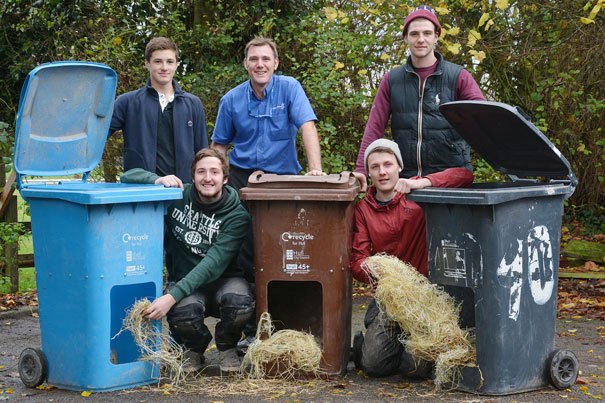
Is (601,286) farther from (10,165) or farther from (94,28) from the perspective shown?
(94,28)

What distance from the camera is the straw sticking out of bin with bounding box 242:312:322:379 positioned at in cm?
550

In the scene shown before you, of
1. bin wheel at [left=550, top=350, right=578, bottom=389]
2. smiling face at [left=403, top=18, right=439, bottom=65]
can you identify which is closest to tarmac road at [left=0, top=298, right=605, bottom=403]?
bin wheel at [left=550, top=350, right=578, bottom=389]

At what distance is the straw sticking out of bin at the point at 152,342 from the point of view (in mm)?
5324

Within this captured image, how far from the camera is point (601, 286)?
356 inches

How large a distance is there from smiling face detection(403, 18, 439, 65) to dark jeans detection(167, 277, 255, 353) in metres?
1.77

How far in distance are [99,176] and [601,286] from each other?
5.08 metres

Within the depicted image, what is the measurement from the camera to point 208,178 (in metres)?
5.68

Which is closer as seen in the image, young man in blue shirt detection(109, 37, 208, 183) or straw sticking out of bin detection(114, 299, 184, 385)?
straw sticking out of bin detection(114, 299, 184, 385)

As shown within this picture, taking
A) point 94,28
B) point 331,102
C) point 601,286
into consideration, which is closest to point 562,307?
point 601,286

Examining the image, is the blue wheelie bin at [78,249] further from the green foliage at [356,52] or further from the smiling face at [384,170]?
the green foliage at [356,52]

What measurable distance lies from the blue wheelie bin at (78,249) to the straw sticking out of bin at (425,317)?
4.24ft

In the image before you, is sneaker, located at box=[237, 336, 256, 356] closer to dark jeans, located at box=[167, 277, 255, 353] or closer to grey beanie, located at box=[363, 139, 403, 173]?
dark jeans, located at box=[167, 277, 255, 353]

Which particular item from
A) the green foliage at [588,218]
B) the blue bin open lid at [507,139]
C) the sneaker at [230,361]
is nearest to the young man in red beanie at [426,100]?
the blue bin open lid at [507,139]

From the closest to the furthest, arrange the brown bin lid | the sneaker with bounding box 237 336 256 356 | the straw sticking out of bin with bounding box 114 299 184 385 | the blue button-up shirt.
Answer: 1. the straw sticking out of bin with bounding box 114 299 184 385
2. the brown bin lid
3. the sneaker with bounding box 237 336 256 356
4. the blue button-up shirt
